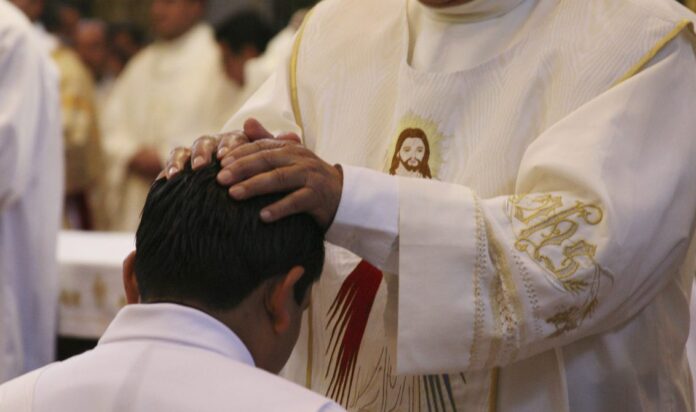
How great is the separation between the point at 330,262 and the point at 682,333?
0.69m

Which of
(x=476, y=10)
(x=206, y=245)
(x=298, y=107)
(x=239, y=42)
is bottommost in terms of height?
(x=239, y=42)

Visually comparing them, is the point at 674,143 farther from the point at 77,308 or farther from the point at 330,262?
the point at 77,308

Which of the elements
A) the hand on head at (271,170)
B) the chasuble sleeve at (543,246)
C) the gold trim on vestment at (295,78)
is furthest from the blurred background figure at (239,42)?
the hand on head at (271,170)

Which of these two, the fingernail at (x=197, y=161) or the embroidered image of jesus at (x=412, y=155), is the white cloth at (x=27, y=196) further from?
the fingernail at (x=197, y=161)

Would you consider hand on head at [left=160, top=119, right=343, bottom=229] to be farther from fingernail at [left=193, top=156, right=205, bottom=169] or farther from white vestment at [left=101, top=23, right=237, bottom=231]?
white vestment at [left=101, top=23, right=237, bottom=231]

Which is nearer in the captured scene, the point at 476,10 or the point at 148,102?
the point at 476,10

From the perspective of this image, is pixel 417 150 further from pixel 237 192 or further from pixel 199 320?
pixel 199 320

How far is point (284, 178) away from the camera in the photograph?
2.01 metres

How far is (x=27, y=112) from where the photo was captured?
542 cm

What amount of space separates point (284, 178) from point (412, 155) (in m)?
0.64

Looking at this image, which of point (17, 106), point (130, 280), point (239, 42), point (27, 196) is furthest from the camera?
point (239, 42)

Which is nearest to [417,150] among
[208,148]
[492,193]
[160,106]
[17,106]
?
[492,193]

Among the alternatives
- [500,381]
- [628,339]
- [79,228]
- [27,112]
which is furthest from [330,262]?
[79,228]

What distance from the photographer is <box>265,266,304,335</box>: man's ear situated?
1.95 metres
